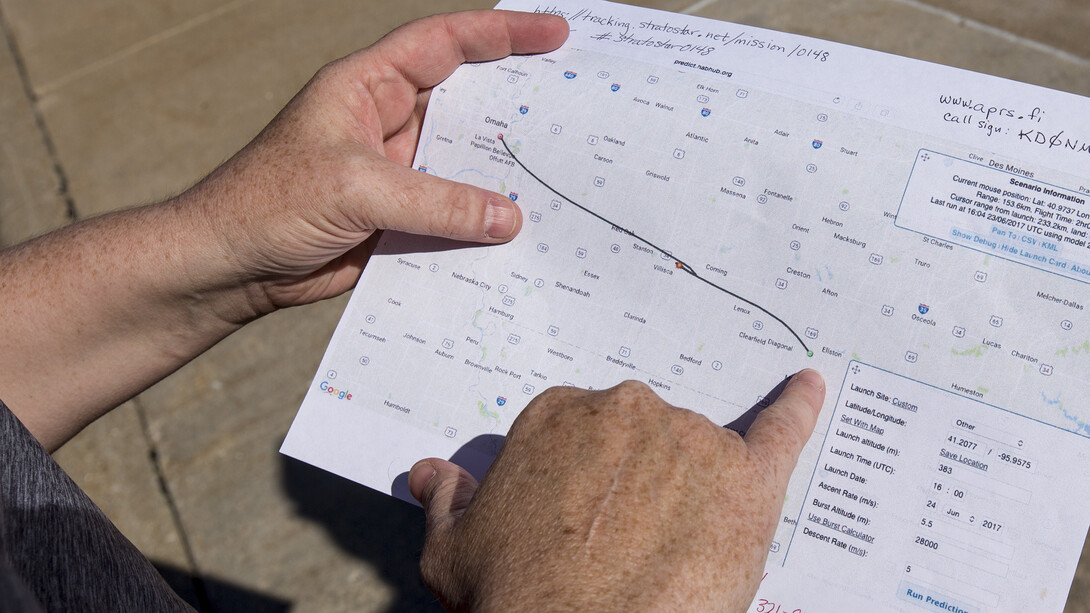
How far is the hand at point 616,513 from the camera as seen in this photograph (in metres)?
0.86

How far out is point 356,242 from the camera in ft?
4.41

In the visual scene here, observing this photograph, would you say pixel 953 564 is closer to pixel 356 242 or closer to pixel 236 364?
pixel 356 242

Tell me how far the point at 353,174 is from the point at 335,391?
15.8 inches

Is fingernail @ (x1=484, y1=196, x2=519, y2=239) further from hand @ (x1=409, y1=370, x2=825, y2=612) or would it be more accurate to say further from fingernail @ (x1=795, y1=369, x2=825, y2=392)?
fingernail @ (x1=795, y1=369, x2=825, y2=392)

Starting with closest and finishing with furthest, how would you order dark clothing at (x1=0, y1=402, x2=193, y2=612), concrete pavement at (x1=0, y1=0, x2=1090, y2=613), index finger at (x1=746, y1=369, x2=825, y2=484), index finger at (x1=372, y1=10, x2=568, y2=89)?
dark clothing at (x1=0, y1=402, x2=193, y2=612)
index finger at (x1=746, y1=369, x2=825, y2=484)
index finger at (x1=372, y1=10, x2=568, y2=89)
concrete pavement at (x1=0, y1=0, x2=1090, y2=613)

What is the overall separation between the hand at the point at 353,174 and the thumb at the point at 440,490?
1.34 feet

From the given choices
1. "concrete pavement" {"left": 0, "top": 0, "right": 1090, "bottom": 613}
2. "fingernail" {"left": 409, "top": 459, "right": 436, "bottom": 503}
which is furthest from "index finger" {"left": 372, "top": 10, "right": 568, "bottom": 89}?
"concrete pavement" {"left": 0, "top": 0, "right": 1090, "bottom": 613}

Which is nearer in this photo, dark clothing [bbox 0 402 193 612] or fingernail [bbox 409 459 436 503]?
dark clothing [bbox 0 402 193 612]

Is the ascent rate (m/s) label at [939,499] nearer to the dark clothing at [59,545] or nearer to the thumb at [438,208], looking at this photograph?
the thumb at [438,208]

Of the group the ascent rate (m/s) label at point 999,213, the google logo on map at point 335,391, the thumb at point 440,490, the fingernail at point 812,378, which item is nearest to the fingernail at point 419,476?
the thumb at point 440,490

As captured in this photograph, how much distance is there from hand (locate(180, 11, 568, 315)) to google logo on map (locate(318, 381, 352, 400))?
25 centimetres

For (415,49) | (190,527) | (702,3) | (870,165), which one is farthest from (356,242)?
(702,3)

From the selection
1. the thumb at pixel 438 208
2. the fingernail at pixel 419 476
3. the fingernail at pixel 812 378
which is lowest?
the fingernail at pixel 419 476

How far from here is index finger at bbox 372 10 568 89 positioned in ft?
4.40
